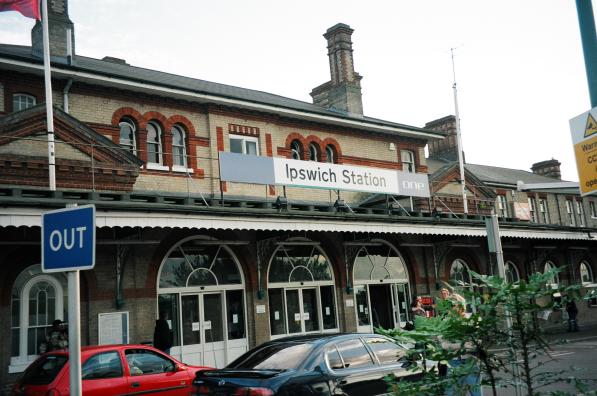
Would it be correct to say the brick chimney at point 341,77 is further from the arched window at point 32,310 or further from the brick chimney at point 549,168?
the brick chimney at point 549,168

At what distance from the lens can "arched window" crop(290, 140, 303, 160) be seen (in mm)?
22297

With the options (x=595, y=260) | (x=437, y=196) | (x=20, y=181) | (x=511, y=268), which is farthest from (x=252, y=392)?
(x=595, y=260)

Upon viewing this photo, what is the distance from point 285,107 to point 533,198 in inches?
857

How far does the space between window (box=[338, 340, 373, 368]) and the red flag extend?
1176 centimetres

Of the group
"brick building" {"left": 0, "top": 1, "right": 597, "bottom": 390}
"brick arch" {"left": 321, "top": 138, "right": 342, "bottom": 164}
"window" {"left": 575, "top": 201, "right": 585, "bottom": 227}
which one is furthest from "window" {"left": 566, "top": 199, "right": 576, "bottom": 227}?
"brick arch" {"left": 321, "top": 138, "right": 342, "bottom": 164}

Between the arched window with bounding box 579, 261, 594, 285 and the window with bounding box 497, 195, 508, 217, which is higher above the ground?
the window with bounding box 497, 195, 508, 217

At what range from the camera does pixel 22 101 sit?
16.4m

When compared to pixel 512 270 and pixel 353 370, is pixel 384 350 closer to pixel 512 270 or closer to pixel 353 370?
pixel 353 370

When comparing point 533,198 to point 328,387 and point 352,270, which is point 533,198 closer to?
point 352,270

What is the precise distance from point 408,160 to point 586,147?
20.1 metres

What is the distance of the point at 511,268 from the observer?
28219 millimetres

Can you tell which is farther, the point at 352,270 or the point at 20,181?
the point at 352,270

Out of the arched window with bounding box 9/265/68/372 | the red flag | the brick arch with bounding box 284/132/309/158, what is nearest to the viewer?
the arched window with bounding box 9/265/68/372

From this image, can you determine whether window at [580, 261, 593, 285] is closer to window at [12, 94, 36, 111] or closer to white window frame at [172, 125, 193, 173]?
white window frame at [172, 125, 193, 173]
